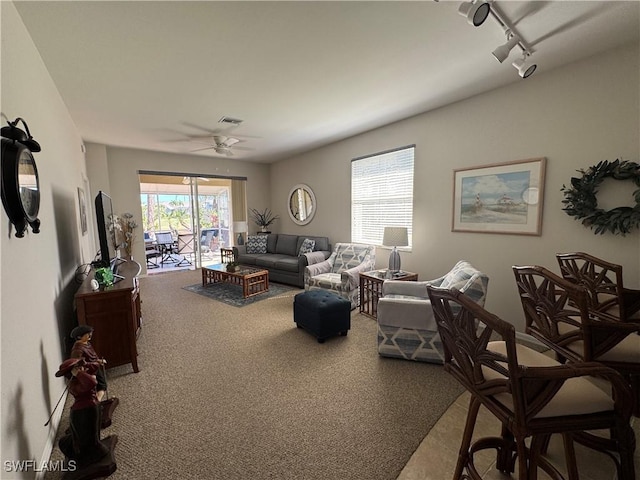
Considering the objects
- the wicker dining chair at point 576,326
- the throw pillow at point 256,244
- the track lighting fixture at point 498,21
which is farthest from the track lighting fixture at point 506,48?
the throw pillow at point 256,244

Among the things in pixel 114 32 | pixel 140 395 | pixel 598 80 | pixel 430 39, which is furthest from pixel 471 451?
pixel 114 32

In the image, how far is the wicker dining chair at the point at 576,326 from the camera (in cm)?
133

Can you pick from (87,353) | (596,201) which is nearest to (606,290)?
(596,201)

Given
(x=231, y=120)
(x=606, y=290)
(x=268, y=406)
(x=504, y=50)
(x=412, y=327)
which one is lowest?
(x=268, y=406)

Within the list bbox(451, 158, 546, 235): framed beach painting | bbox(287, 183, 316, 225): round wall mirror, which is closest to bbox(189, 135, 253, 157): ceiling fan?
bbox(287, 183, 316, 225): round wall mirror

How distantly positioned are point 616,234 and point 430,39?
231 centimetres

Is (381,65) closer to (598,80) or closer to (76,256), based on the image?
(598,80)

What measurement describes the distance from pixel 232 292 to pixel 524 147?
14.8 feet

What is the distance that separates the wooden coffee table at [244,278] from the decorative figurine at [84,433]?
2917mm

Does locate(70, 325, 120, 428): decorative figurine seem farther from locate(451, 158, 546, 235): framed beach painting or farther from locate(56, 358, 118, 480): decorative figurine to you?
locate(451, 158, 546, 235): framed beach painting

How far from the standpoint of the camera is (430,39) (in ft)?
6.98

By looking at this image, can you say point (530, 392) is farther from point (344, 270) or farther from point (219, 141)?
point (219, 141)

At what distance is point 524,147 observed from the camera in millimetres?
2889

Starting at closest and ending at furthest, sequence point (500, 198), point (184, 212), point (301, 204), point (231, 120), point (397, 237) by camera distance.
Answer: point (500, 198) → point (397, 237) → point (231, 120) → point (301, 204) → point (184, 212)
